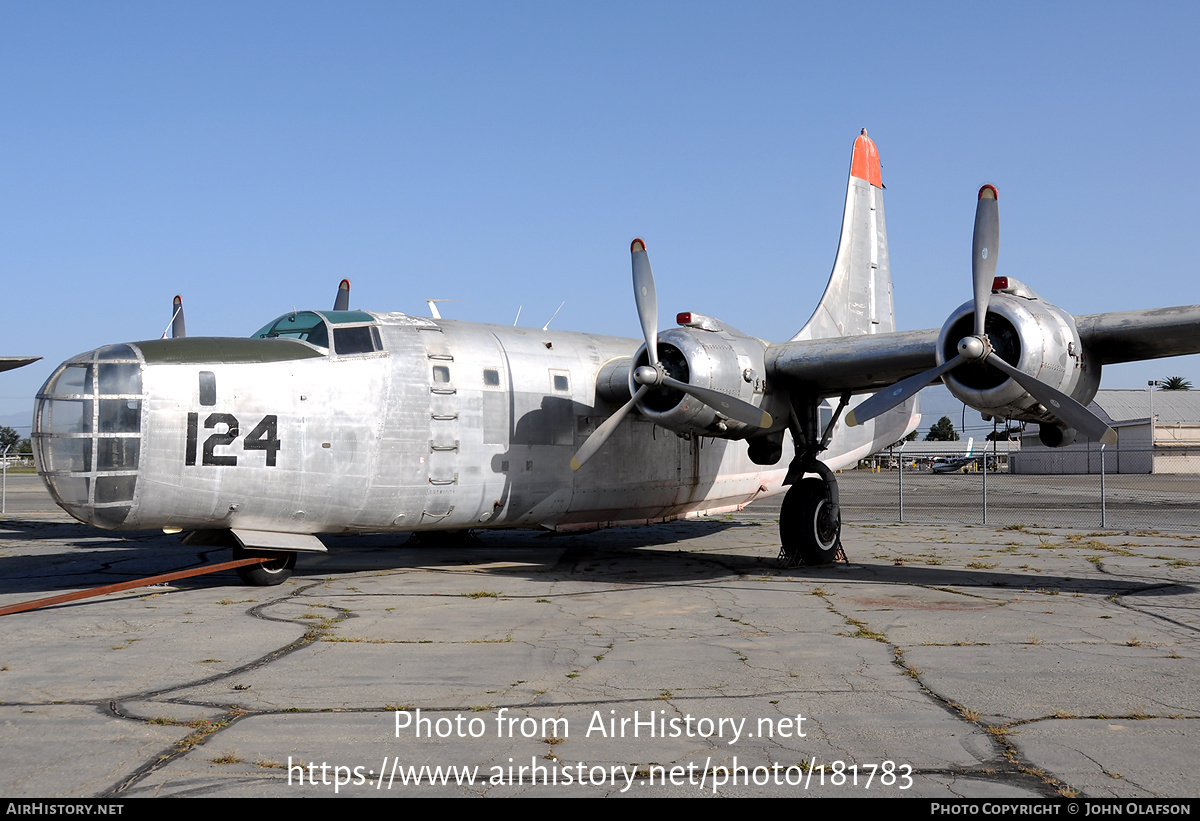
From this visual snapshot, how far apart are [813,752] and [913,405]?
50.4ft

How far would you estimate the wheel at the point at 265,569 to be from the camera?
38.1 ft

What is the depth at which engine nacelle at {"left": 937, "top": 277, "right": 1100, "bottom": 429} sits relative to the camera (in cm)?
1076

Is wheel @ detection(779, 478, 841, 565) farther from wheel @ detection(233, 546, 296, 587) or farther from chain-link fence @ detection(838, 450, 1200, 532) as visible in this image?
chain-link fence @ detection(838, 450, 1200, 532)

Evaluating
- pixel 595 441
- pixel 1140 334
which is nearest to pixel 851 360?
pixel 1140 334

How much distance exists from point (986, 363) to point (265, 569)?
909cm

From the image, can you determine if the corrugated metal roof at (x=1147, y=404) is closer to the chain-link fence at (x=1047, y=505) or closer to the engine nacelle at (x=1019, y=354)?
the chain-link fence at (x=1047, y=505)

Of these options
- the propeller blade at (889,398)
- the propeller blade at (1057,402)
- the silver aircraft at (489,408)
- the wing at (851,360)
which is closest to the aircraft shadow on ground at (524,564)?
the silver aircraft at (489,408)

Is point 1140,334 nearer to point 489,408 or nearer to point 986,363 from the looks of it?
point 986,363

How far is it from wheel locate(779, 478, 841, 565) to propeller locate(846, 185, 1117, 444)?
8.52ft

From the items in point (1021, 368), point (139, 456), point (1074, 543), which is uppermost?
point (1021, 368)

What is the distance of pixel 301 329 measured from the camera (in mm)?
11906
